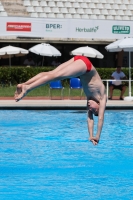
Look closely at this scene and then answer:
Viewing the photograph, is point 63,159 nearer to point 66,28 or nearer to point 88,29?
point 66,28

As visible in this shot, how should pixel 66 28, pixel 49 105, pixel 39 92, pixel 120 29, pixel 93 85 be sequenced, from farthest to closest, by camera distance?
pixel 120 29 < pixel 66 28 < pixel 39 92 < pixel 49 105 < pixel 93 85

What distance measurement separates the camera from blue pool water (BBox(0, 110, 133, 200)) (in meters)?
9.28

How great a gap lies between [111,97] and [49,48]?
19.3 feet

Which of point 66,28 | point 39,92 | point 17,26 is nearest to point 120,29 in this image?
point 66,28

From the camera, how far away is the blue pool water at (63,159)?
928 cm

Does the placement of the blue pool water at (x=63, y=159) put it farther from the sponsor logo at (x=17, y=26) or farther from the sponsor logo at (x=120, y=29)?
the sponsor logo at (x=120, y=29)

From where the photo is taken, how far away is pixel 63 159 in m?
11.9

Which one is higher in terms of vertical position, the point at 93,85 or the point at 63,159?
the point at 93,85

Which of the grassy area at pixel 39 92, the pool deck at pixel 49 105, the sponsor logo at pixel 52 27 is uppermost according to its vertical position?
the sponsor logo at pixel 52 27

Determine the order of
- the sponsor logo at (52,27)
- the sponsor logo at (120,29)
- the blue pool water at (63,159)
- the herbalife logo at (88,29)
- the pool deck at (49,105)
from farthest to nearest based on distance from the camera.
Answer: the sponsor logo at (120,29)
the herbalife logo at (88,29)
the sponsor logo at (52,27)
the pool deck at (49,105)
the blue pool water at (63,159)

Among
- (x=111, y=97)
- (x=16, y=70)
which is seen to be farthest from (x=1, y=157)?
(x=16, y=70)

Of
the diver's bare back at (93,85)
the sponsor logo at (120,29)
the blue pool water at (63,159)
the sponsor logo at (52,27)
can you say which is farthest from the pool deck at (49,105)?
the sponsor logo at (120,29)

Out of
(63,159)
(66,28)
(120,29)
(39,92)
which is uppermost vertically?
(66,28)

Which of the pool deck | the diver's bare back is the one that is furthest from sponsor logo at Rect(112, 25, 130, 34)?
the diver's bare back
